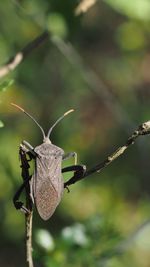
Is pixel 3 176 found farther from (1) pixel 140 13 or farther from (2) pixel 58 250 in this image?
(1) pixel 140 13

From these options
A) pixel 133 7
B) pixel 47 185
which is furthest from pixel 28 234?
pixel 133 7

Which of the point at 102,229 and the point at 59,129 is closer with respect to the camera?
the point at 102,229

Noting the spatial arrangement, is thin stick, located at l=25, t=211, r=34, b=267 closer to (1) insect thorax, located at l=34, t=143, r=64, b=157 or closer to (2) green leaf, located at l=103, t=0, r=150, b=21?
(1) insect thorax, located at l=34, t=143, r=64, b=157

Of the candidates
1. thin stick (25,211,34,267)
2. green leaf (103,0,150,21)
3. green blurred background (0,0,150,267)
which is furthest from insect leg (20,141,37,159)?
green blurred background (0,0,150,267)

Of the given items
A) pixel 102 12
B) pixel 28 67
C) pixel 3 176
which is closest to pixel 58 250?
pixel 3 176

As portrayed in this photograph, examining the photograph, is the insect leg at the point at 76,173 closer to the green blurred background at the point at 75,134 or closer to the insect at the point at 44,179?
the insect at the point at 44,179
